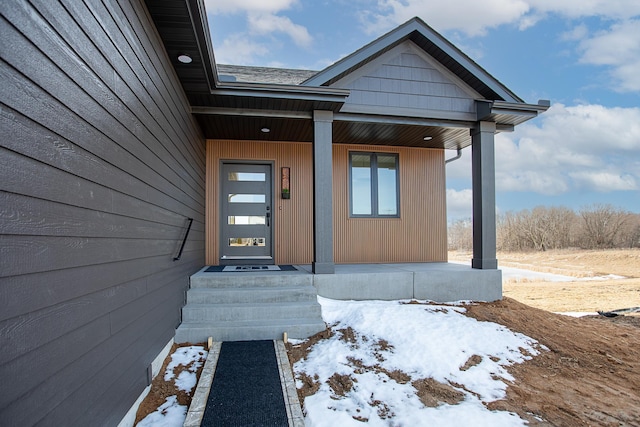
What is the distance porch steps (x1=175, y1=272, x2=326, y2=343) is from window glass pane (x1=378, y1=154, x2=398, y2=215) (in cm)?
292

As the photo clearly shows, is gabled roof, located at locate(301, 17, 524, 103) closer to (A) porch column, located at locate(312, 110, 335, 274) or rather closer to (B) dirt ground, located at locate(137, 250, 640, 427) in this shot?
(A) porch column, located at locate(312, 110, 335, 274)

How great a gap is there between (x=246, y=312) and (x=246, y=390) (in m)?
1.39

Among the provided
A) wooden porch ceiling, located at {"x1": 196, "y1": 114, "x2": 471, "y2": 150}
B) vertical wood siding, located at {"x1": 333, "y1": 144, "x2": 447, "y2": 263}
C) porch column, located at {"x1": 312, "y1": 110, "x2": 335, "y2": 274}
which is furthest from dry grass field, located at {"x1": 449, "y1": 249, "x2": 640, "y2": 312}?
porch column, located at {"x1": 312, "y1": 110, "x2": 335, "y2": 274}

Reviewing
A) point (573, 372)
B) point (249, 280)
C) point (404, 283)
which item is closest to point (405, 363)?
point (573, 372)

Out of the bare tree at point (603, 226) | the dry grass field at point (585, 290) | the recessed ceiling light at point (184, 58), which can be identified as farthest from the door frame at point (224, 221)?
the bare tree at point (603, 226)

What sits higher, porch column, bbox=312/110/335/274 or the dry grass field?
porch column, bbox=312/110/335/274

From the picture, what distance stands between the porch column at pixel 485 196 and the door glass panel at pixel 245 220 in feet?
12.3

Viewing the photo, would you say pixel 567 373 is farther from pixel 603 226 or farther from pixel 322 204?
pixel 603 226

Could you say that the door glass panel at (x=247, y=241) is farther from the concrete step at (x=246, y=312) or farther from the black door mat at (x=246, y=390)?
the black door mat at (x=246, y=390)

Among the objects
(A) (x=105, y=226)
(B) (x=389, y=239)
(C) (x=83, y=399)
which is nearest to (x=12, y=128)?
(A) (x=105, y=226)

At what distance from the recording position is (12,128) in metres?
1.20

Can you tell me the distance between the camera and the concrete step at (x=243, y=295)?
4215mm

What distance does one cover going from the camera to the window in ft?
22.6

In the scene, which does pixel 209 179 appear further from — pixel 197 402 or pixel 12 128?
pixel 12 128
